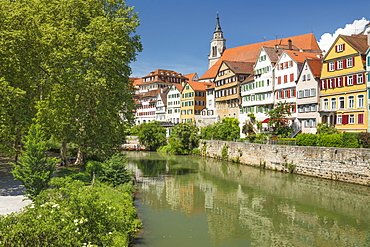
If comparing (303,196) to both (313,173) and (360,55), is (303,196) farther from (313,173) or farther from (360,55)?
(360,55)

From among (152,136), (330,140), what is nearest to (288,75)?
(330,140)

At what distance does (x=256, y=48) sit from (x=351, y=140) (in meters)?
56.0

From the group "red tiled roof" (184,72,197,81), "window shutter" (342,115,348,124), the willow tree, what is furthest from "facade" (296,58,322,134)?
"red tiled roof" (184,72,197,81)

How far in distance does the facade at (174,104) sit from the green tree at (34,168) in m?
64.1

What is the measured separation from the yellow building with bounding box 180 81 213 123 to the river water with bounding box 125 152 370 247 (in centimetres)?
3980

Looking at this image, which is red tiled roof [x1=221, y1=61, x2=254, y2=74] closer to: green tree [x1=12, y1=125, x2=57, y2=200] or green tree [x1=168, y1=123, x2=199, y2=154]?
green tree [x1=168, y1=123, x2=199, y2=154]

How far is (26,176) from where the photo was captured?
14.4 m

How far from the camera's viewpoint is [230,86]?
6038 centimetres

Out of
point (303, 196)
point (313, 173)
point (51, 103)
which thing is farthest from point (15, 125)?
point (313, 173)

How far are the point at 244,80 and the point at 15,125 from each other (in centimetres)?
4295

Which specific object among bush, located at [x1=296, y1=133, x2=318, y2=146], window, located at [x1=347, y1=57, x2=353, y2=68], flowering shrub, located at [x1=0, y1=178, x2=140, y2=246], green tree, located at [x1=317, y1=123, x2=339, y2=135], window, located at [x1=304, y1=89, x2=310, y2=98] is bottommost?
flowering shrub, located at [x1=0, y1=178, x2=140, y2=246]

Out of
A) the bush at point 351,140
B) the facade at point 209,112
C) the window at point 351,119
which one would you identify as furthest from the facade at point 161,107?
the bush at point 351,140

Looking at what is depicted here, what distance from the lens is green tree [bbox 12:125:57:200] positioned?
14466mm

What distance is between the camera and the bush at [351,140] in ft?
94.3
